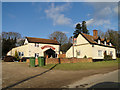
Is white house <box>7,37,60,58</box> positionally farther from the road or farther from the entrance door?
the road

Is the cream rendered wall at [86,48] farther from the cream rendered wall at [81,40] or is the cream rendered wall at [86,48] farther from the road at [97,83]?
the road at [97,83]

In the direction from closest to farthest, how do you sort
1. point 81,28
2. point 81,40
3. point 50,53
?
point 81,40
point 50,53
point 81,28

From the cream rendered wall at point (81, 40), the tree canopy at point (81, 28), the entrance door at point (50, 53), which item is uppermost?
the tree canopy at point (81, 28)

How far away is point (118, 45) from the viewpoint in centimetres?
4688

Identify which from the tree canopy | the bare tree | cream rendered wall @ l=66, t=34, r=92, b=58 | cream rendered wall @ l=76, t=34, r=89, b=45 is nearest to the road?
cream rendered wall @ l=66, t=34, r=92, b=58

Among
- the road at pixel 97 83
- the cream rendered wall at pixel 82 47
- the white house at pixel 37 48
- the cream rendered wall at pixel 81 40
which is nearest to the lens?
the road at pixel 97 83

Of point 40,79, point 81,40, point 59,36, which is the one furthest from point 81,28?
point 40,79

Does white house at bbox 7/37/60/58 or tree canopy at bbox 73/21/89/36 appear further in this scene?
tree canopy at bbox 73/21/89/36

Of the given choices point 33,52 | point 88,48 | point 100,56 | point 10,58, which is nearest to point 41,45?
point 33,52

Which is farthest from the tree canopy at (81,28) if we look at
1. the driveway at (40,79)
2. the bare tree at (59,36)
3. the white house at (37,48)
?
the driveway at (40,79)

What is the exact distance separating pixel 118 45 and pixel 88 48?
76.3 ft

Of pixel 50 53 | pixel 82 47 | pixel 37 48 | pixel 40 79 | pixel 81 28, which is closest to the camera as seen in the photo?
pixel 40 79

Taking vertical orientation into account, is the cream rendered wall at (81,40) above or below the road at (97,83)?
above

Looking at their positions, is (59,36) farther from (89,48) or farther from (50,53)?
(89,48)
